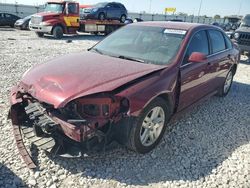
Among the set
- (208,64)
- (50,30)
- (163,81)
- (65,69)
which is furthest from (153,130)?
(50,30)

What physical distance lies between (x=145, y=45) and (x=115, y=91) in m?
1.44

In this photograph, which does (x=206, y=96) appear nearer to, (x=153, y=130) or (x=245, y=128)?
(x=245, y=128)

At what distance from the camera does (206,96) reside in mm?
4934

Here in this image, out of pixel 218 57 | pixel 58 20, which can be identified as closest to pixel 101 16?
pixel 58 20

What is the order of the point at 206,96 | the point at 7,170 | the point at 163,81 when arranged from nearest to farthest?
the point at 7,170, the point at 163,81, the point at 206,96

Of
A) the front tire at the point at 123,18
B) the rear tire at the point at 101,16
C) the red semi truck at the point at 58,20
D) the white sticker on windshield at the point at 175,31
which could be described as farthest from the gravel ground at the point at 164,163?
the front tire at the point at 123,18

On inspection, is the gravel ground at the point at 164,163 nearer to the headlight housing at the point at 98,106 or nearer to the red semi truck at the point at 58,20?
the headlight housing at the point at 98,106

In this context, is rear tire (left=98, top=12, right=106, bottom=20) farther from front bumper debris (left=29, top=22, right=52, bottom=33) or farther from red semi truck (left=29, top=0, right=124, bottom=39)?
front bumper debris (left=29, top=22, right=52, bottom=33)

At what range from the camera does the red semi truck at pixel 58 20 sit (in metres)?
15.9

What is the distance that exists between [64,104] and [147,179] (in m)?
1.33

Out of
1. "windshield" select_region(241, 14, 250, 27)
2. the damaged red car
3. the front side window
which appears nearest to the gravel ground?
the damaged red car

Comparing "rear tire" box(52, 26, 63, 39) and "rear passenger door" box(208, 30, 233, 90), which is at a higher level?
"rear passenger door" box(208, 30, 233, 90)

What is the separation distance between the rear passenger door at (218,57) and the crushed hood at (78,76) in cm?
177

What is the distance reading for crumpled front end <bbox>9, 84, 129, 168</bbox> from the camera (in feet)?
9.12
